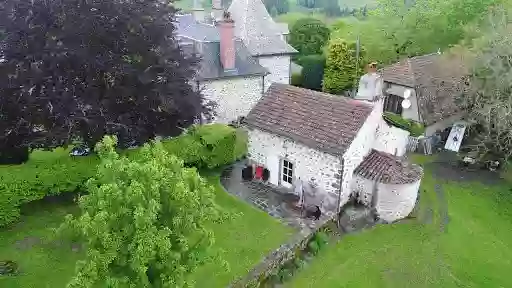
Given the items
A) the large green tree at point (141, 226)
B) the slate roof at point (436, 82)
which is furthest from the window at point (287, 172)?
the slate roof at point (436, 82)

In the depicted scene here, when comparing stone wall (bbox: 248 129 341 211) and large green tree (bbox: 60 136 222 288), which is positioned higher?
large green tree (bbox: 60 136 222 288)

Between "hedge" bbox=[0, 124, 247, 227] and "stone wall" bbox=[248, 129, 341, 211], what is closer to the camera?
"hedge" bbox=[0, 124, 247, 227]

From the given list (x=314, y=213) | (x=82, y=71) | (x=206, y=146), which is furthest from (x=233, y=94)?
A: (x=82, y=71)

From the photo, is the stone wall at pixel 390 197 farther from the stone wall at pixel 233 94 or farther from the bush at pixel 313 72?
the bush at pixel 313 72

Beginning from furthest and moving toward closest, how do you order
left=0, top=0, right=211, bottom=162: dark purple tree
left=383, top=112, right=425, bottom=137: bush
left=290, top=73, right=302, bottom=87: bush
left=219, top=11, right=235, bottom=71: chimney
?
1. left=290, top=73, right=302, bottom=87: bush
2. left=383, top=112, right=425, bottom=137: bush
3. left=219, top=11, right=235, bottom=71: chimney
4. left=0, top=0, right=211, bottom=162: dark purple tree

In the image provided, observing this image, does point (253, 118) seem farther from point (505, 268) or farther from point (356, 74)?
point (356, 74)

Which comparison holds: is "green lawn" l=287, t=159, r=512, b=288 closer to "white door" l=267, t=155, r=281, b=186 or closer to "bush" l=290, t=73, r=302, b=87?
"white door" l=267, t=155, r=281, b=186

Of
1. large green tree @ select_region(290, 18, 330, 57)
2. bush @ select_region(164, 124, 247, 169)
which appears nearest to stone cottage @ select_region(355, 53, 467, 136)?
bush @ select_region(164, 124, 247, 169)

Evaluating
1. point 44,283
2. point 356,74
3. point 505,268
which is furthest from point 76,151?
point 356,74
